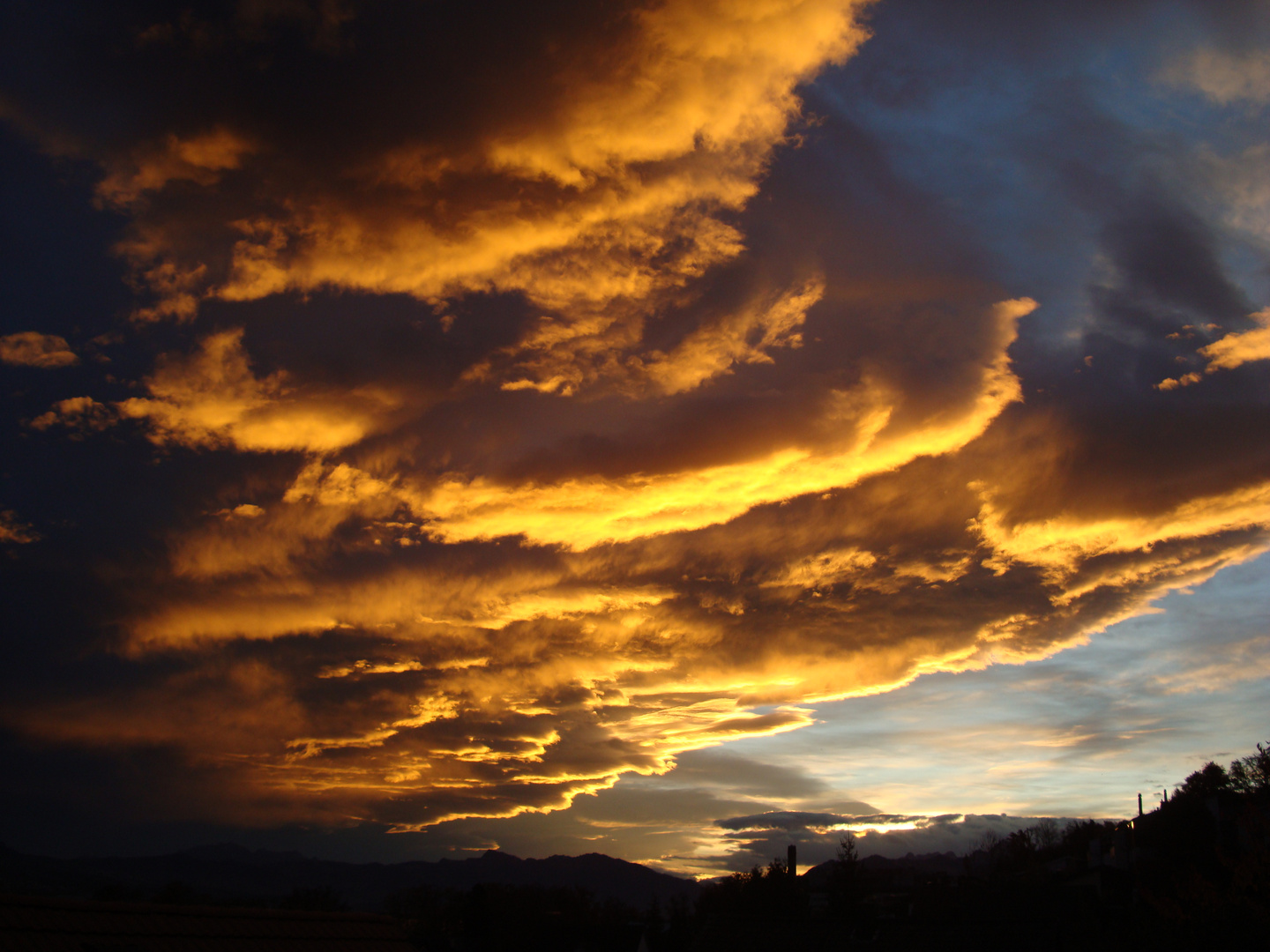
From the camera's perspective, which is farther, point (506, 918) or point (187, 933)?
point (506, 918)

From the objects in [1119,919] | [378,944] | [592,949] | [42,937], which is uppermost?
[42,937]

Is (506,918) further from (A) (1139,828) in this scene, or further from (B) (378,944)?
(B) (378,944)

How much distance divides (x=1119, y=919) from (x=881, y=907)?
1141 inches

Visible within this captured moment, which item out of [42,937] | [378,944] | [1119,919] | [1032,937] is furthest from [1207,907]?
[1119,919]

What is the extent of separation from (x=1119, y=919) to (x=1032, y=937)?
25.6 metres

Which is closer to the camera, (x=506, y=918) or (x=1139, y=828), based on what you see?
(x=506, y=918)

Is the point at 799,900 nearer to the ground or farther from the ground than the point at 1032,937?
nearer to the ground

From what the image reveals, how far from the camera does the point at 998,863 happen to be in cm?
12100

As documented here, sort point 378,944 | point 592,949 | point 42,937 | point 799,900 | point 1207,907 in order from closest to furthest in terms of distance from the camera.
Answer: point 42,937 < point 378,944 < point 1207,907 < point 592,949 < point 799,900

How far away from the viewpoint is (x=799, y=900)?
282ft

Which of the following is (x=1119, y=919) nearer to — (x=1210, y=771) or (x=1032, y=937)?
(x=1032, y=937)

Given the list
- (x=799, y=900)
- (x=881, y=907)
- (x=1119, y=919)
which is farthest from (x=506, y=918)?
(x=1119, y=919)

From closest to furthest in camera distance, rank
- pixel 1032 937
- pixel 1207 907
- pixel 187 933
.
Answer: pixel 187 933 → pixel 1207 907 → pixel 1032 937

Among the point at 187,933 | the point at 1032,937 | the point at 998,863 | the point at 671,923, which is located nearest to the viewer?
the point at 187,933
